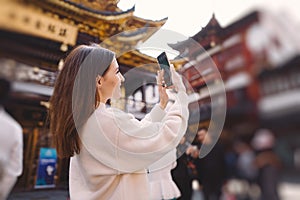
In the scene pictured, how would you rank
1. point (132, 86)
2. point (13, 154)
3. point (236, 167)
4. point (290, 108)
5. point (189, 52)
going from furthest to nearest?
1. point (132, 86)
2. point (189, 52)
3. point (13, 154)
4. point (236, 167)
5. point (290, 108)

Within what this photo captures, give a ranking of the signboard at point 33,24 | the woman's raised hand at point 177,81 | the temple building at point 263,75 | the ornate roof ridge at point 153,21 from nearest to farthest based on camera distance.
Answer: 1. the temple building at point 263,75
2. the signboard at point 33,24
3. the woman's raised hand at point 177,81
4. the ornate roof ridge at point 153,21

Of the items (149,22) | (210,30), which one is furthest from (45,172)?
(210,30)

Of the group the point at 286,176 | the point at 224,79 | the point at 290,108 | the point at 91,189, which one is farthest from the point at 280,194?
the point at 91,189

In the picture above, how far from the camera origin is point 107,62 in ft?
1.83

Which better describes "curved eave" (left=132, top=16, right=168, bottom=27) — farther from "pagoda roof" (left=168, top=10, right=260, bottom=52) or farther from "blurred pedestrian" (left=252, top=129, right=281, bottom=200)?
"blurred pedestrian" (left=252, top=129, right=281, bottom=200)

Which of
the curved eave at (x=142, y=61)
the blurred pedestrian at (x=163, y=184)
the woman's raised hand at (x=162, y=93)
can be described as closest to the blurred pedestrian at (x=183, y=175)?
the blurred pedestrian at (x=163, y=184)

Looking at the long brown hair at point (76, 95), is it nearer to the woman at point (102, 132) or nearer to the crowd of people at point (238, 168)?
the woman at point (102, 132)

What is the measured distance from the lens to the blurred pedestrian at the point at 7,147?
515mm

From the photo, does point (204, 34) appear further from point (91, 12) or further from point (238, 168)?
point (91, 12)

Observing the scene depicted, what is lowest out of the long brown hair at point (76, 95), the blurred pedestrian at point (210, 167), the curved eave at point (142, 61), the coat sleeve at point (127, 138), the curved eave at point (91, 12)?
the blurred pedestrian at point (210, 167)

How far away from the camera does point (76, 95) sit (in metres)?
0.54

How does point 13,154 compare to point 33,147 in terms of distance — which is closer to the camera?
point 13,154

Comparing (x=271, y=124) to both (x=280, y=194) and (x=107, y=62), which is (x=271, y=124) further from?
(x=107, y=62)

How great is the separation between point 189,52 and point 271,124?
0.41m
